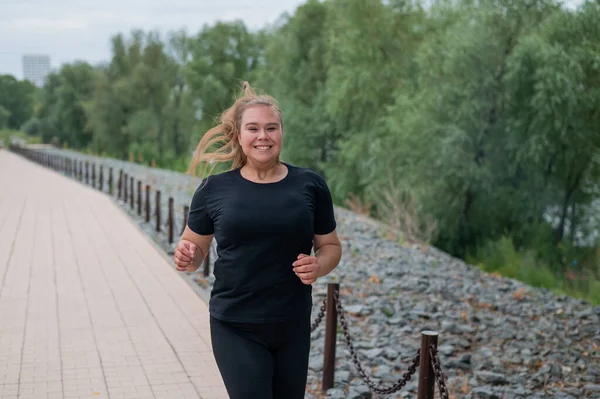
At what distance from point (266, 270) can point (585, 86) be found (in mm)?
20292

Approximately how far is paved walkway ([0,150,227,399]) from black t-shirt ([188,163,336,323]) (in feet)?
8.55

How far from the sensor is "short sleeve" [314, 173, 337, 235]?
3.44m

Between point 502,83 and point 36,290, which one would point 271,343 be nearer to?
point 36,290

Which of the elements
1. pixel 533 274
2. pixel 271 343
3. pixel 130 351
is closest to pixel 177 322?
pixel 130 351

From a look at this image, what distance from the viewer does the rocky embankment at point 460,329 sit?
7008 millimetres

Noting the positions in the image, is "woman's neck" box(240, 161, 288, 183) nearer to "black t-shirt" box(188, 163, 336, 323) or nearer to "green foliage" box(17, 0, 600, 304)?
"black t-shirt" box(188, 163, 336, 323)

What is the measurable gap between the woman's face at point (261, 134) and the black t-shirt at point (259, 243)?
0.13 m

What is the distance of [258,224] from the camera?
3193 millimetres

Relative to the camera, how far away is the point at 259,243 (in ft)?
10.6

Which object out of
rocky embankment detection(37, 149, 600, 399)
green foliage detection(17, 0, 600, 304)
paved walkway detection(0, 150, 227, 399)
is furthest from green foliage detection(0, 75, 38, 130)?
rocky embankment detection(37, 149, 600, 399)

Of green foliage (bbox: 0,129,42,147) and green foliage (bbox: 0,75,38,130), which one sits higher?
green foliage (bbox: 0,75,38,130)

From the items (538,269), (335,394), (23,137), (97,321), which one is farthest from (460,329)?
(23,137)

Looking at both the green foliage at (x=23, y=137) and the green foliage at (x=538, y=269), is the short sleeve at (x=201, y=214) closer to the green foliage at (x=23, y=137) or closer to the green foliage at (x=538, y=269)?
the green foliage at (x=538, y=269)

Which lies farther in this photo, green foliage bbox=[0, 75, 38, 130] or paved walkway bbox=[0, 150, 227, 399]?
green foliage bbox=[0, 75, 38, 130]
